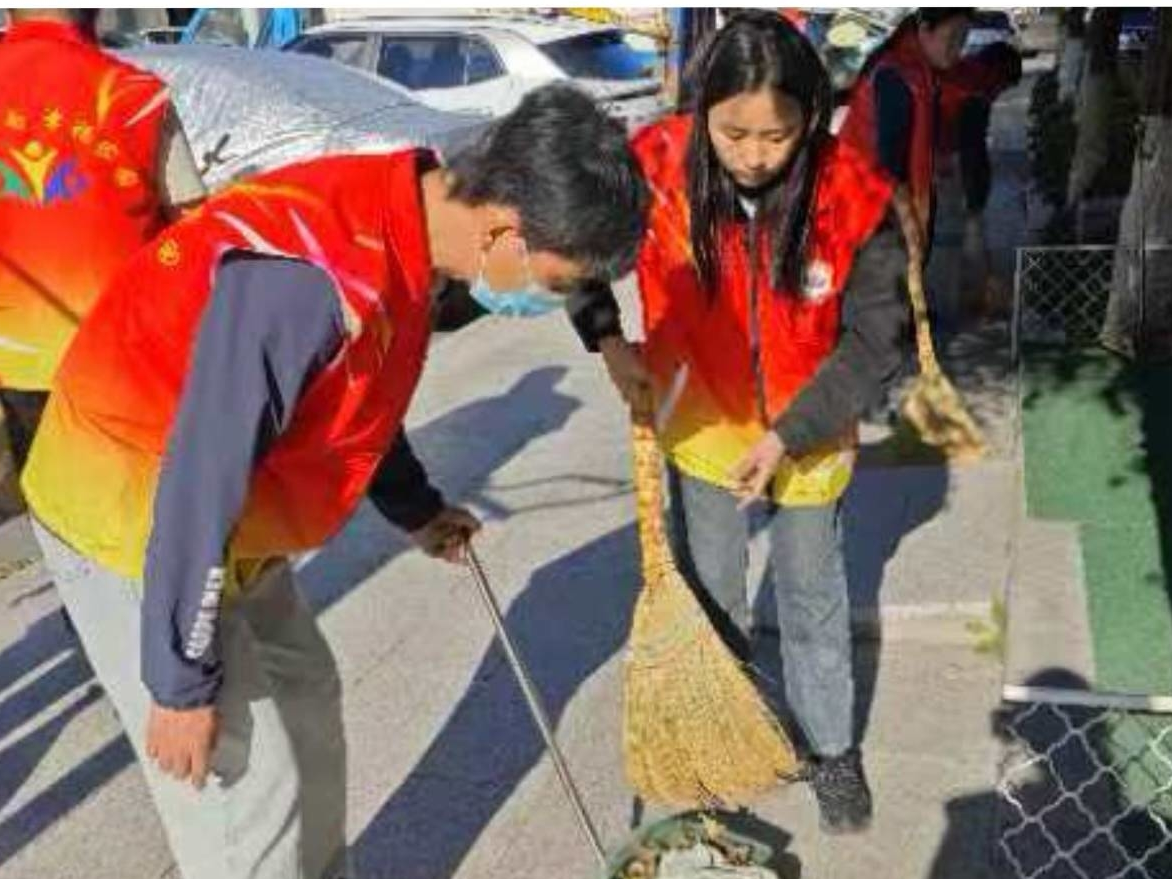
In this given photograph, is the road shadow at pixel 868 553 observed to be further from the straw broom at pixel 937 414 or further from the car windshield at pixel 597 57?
the car windshield at pixel 597 57

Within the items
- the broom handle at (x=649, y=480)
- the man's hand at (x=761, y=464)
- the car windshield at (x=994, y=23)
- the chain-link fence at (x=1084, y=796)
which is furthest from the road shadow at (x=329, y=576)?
the car windshield at (x=994, y=23)

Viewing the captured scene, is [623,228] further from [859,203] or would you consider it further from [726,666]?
[726,666]

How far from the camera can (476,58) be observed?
448 inches

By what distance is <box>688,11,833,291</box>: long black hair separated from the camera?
233 cm

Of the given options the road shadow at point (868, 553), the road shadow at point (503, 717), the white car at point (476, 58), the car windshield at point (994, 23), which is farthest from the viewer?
the car windshield at point (994, 23)

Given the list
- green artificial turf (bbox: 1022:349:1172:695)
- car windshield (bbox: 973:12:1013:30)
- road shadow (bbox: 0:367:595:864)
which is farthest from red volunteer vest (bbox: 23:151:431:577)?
car windshield (bbox: 973:12:1013:30)

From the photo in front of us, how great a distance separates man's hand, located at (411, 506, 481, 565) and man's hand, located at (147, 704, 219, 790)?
0.79 metres

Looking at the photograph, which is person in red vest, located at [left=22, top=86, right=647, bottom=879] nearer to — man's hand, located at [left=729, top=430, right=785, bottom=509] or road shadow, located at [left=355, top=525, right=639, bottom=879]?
man's hand, located at [left=729, top=430, right=785, bottom=509]

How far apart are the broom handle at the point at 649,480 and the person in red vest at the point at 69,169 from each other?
1.26 meters

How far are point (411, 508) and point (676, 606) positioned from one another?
621 millimetres

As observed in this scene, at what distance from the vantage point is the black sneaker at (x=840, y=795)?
10.0 feet

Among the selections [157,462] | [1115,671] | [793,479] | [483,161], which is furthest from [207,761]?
[1115,671]

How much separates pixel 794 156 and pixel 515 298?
0.80m

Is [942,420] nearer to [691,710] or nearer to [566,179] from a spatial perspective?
[691,710]
